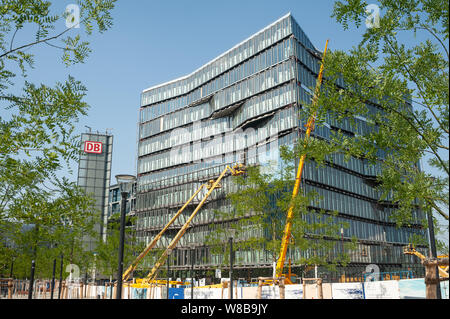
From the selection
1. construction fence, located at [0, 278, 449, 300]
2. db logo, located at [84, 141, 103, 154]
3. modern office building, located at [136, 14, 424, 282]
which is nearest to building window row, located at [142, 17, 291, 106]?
modern office building, located at [136, 14, 424, 282]

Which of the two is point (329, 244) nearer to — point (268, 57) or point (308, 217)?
point (308, 217)

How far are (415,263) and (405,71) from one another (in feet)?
252

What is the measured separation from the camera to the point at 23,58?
1148 cm

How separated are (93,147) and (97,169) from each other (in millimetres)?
5638

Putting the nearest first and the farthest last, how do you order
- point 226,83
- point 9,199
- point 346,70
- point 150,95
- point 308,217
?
point 9,199
point 346,70
point 308,217
point 226,83
point 150,95

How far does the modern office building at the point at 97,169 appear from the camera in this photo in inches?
4026

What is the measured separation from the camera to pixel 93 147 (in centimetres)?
10581

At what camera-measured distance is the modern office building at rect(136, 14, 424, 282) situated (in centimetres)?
6488

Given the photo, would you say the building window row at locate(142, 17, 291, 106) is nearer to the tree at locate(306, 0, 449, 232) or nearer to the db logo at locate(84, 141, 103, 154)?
the db logo at locate(84, 141, 103, 154)

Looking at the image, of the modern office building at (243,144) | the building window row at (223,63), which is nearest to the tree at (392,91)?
the modern office building at (243,144)

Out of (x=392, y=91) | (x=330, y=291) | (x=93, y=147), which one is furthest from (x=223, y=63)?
(x=392, y=91)

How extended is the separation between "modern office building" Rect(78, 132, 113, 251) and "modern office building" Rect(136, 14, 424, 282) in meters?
15.4
